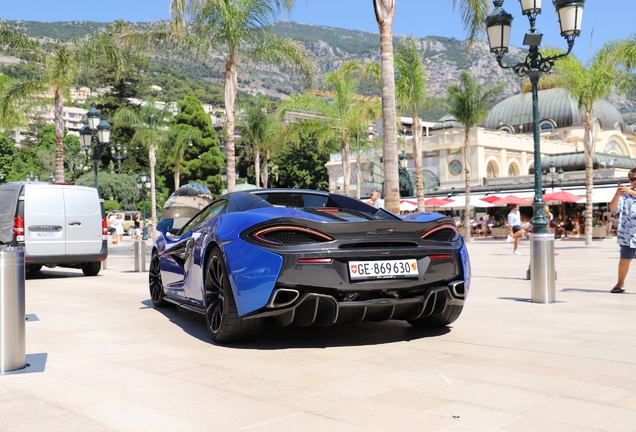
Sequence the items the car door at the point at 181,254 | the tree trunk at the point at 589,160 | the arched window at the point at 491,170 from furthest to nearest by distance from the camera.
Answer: the arched window at the point at 491,170 < the tree trunk at the point at 589,160 < the car door at the point at 181,254

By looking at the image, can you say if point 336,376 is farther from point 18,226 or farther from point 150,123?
point 150,123

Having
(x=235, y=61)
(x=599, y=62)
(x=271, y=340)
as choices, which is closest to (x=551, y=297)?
(x=271, y=340)

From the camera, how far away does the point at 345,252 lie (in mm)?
5066

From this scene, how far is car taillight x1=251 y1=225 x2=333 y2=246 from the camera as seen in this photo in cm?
510

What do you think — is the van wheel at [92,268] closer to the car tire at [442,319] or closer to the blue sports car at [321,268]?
the blue sports car at [321,268]

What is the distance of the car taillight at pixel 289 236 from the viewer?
5098mm

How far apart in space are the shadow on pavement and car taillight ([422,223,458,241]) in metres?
0.84

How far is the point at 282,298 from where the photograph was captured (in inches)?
198

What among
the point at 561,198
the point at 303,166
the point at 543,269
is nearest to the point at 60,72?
the point at 543,269

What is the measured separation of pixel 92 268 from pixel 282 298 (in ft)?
34.2

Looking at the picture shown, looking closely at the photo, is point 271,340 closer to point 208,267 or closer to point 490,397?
point 208,267

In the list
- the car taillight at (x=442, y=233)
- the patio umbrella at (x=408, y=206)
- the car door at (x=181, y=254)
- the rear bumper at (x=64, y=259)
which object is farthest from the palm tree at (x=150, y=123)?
the car taillight at (x=442, y=233)

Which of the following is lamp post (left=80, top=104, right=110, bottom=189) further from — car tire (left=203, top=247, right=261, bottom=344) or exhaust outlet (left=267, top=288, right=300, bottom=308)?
exhaust outlet (left=267, top=288, right=300, bottom=308)

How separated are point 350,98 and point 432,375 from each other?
3508 centimetres
